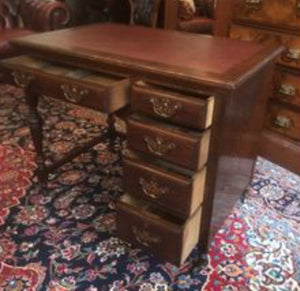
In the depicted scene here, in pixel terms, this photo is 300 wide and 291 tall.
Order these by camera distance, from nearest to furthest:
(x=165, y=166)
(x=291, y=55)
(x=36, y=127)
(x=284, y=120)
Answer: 1. (x=165, y=166)
2. (x=36, y=127)
3. (x=291, y=55)
4. (x=284, y=120)

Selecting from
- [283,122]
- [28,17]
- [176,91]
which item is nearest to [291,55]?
[283,122]

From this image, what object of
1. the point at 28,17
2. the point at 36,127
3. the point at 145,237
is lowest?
the point at 145,237

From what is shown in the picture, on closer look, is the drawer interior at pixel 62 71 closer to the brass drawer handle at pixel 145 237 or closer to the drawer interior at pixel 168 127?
the drawer interior at pixel 168 127

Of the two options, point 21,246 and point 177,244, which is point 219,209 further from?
point 21,246

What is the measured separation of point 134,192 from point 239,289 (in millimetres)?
471

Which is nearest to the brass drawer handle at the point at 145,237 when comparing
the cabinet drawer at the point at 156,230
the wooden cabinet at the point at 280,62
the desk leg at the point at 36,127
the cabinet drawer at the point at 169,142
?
the cabinet drawer at the point at 156,230

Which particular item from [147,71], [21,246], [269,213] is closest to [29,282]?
[21,246]

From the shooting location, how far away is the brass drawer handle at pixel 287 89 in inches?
67.5

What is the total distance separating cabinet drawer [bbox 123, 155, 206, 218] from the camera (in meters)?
1.03

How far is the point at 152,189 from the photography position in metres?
1.10

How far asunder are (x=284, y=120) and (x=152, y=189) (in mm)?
1010

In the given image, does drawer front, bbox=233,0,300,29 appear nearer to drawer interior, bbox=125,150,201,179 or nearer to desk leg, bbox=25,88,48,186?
drawer interior, bbox=125,150,201,179

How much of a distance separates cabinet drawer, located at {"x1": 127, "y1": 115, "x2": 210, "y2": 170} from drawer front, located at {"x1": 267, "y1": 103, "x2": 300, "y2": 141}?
0.93m

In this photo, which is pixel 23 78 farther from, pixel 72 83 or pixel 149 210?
pixel 149 210
